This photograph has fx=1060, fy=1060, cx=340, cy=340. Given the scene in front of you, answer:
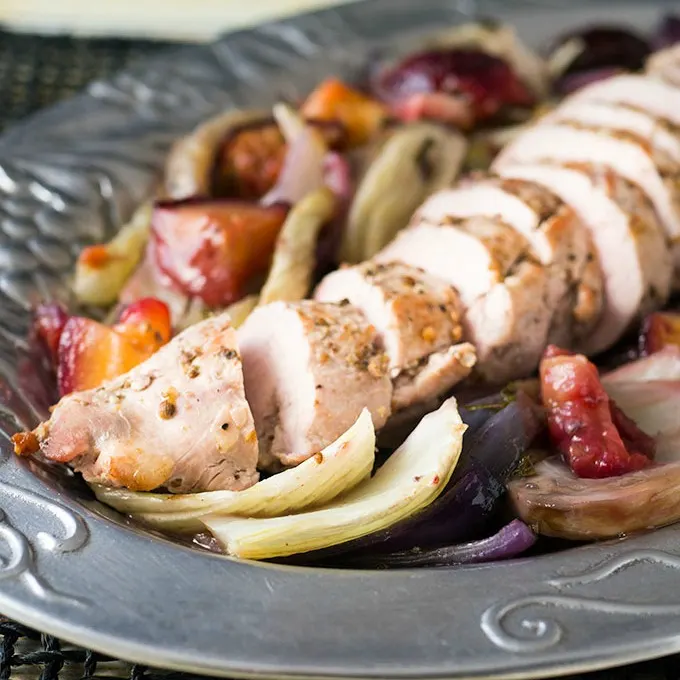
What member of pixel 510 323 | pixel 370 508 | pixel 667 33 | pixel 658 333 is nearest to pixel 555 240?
pixel 510 323

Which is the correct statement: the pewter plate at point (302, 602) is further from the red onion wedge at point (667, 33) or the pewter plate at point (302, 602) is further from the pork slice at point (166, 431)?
the red onion wedge at point (667, 33)

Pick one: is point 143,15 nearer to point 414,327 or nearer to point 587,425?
point 414,327

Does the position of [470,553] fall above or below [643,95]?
below

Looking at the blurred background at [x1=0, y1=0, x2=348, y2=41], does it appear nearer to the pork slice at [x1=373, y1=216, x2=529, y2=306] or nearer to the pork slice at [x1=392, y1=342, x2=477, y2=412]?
the pork slice at [x1=373, y1=216, x2=529, y2=306]

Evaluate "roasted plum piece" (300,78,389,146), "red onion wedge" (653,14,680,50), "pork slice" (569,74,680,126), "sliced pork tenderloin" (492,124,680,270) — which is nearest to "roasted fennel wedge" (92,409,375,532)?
"sliced pork tenderloin" (492,124,680,270)

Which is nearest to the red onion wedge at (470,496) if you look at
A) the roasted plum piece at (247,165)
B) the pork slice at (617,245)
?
the pork slice at (617,245)

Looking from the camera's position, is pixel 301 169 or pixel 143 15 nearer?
pixel 301 169
